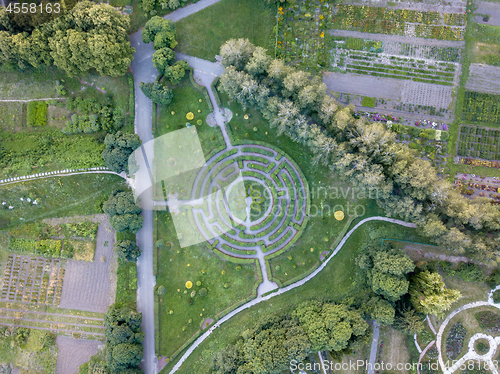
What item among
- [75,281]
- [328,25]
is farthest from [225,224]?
[328,25]

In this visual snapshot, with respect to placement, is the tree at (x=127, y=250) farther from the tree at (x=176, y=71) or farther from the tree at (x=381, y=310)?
the tree at (x=381, y=310)

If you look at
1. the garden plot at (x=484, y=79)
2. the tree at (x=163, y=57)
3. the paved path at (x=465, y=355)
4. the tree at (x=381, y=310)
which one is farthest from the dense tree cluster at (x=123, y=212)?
the garden plot at (x=484, y=79)

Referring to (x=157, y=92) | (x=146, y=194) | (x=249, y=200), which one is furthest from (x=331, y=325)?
(x=157, y=92)

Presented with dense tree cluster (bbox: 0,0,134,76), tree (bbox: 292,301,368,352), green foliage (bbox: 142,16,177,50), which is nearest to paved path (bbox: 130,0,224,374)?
green foliage (bbox: 142,16,177,50)

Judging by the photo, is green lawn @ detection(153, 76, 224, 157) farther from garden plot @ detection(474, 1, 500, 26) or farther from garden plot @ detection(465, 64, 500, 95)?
garden plot @ detection(474, 1, 500, 26)

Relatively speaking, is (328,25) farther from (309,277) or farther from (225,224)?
(309,277)
